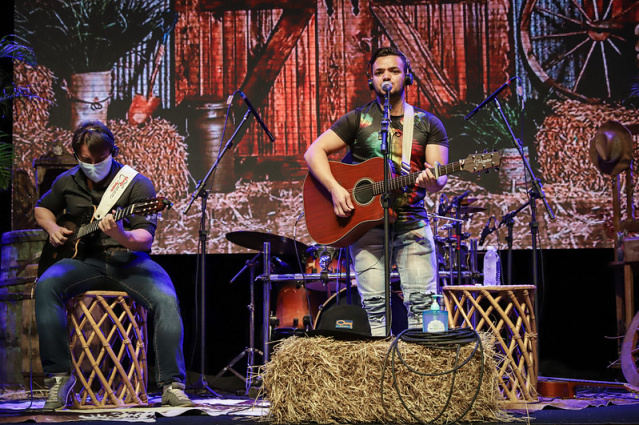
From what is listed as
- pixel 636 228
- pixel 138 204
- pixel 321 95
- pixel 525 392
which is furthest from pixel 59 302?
pixel 636 228

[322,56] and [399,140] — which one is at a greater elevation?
[322,56]

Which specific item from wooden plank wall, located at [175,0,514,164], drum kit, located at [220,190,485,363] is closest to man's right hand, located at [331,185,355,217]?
drum kit, located at [220,190,485,363]

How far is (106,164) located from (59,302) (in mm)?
851

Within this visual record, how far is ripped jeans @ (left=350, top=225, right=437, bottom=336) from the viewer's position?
3.38 m

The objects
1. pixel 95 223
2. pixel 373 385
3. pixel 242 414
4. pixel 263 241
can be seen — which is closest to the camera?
pixel 373 385

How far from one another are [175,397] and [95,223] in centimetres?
110

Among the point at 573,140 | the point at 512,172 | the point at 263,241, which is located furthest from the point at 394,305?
the point at 573,140

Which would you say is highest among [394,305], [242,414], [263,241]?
[263,241]

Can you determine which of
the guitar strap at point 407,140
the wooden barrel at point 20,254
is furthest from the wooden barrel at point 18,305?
the guitar strap at point 407,140

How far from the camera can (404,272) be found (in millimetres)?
3422

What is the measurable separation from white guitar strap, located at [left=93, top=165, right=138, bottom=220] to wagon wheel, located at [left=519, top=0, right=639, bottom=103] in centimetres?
359

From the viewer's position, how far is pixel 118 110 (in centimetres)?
586

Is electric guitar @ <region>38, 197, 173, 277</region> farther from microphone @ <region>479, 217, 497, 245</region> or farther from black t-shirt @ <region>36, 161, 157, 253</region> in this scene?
microphone @ <region>479, 217, 497, 245</region>

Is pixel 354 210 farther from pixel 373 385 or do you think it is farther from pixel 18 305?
pixel 18 305
